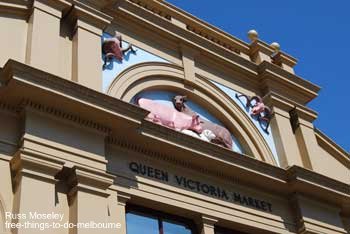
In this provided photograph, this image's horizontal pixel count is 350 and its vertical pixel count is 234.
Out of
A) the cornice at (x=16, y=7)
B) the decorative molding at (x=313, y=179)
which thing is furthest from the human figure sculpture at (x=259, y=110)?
the cornice at (x=16, y=7)

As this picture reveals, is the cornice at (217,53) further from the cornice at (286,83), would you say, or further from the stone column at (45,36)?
the stone column at (45,36)

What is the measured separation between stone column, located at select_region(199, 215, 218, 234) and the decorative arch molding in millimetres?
3087

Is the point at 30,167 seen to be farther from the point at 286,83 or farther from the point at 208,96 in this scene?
the point at 286,83

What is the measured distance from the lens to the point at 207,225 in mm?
13562

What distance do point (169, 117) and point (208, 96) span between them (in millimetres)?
1865

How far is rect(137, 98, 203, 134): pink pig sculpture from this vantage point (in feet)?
47.9

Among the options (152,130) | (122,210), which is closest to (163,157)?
(152,130)

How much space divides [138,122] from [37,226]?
10.6 feet

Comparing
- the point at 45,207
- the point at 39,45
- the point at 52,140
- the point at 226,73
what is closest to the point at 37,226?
the point at 45,207

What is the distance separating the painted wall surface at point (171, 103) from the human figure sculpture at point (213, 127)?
168 millimetres

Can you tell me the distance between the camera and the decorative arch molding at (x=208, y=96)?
15094 millimetres

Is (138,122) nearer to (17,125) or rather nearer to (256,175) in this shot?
(17,125)

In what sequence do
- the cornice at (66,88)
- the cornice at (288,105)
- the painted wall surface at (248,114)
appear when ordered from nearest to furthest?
the cornice at (66,88), the painted wall surface at (248,114), the cornice at (288,105)

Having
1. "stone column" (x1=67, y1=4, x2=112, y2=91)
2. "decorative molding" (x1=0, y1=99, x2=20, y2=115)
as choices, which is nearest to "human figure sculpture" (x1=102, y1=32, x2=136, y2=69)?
"stone column" (x1=67, y1=4, x2=112, y2=91)
